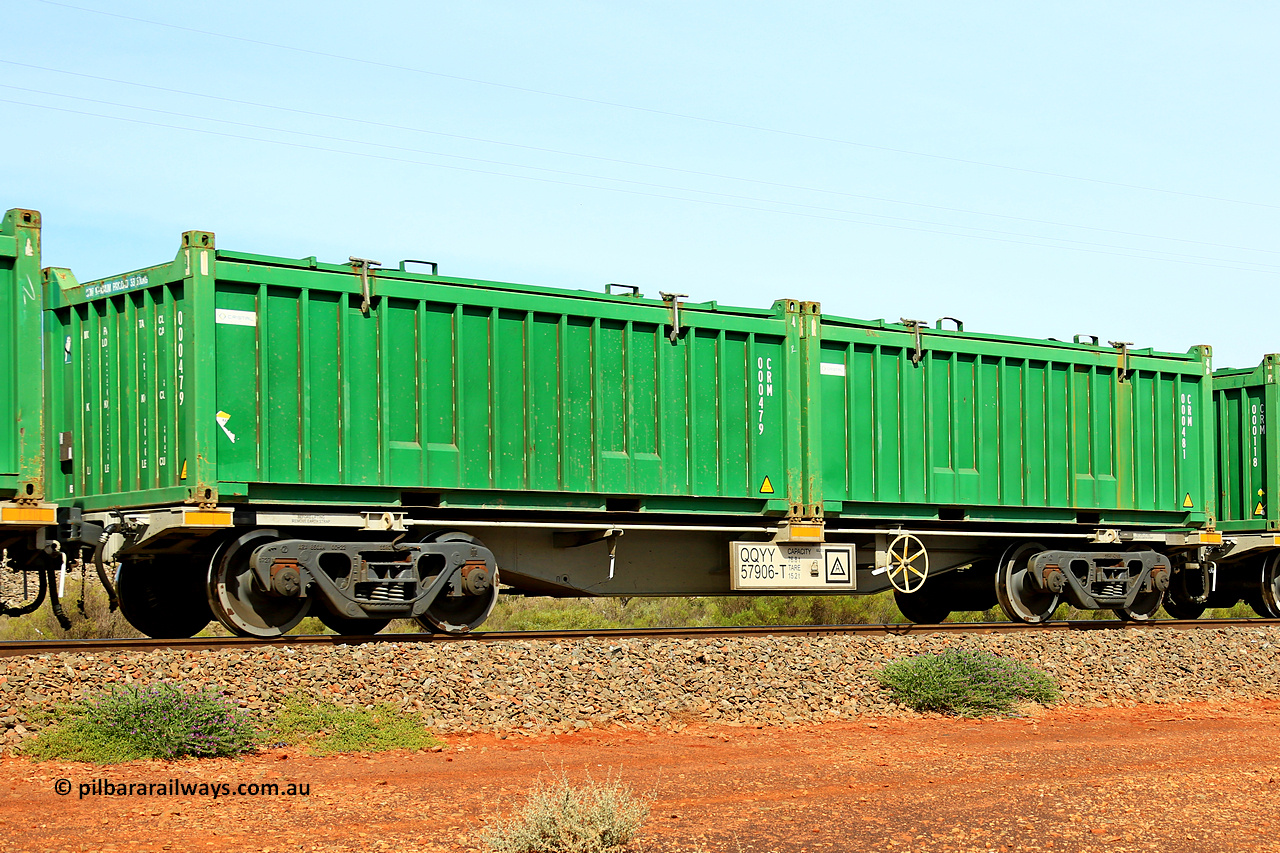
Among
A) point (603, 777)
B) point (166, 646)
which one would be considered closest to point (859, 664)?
point (603, 777)

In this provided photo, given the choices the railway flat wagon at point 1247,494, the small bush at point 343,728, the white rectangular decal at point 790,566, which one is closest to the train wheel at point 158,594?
the small bush at point 343,728

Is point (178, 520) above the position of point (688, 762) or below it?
above

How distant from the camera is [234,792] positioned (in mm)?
7598

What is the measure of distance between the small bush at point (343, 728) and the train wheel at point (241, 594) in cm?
242

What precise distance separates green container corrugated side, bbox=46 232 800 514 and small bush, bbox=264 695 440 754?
9.75 feet

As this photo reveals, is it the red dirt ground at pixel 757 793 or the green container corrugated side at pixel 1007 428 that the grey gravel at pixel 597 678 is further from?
the green container corrugated side at pixel 1007 428

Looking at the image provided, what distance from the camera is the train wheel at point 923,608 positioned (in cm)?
1803

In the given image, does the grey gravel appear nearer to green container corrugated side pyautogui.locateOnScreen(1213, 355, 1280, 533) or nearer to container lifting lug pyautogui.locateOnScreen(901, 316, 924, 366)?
container lifting lug pyautogui.locateOnScreen(901, 316, 924, 366)

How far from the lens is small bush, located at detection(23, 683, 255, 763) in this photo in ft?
27.2

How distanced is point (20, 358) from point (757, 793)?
22.1ft

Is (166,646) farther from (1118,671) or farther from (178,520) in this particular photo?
(1118,671)

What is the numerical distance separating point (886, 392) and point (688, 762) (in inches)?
303

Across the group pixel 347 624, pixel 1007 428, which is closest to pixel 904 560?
pixel 1007 428

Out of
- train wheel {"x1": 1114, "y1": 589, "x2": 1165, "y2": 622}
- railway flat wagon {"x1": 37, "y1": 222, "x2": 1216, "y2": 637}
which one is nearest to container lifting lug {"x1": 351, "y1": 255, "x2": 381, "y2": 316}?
railway flat wagon {"x1": 37, "y1": 222, "x2": 1216, "y2": 637}
